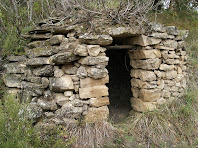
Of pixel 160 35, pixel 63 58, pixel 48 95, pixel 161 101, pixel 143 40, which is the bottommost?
pixel 161 101

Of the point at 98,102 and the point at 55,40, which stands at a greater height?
the point at 55,40

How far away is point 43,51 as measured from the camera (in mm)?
3324

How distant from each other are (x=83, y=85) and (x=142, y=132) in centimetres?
141

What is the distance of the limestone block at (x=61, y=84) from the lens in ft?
10.5

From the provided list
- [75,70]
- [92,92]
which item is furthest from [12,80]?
[92,92]

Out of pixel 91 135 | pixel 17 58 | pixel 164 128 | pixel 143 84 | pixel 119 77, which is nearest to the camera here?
pixel 91 135

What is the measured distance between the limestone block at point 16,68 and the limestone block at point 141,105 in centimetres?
238

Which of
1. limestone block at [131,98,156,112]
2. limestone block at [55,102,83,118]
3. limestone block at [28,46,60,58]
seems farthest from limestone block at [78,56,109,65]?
limestone block at [131,98,156,112]

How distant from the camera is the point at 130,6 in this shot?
3680mm

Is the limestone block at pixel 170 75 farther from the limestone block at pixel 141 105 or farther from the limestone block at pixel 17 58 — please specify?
the limestone block at pixel 17 58

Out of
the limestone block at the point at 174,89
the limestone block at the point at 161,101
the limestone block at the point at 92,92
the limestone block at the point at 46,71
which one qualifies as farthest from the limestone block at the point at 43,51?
the limestone block at the point at 174,89

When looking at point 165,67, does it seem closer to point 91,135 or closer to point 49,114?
point 91,135

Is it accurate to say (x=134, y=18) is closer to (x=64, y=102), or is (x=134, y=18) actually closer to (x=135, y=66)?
(x=135, y=66)

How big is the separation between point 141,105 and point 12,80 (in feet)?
8.64
